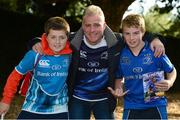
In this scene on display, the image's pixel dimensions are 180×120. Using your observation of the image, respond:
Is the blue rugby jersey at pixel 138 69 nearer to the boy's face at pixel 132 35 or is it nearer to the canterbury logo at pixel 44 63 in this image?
the boy's face at pixel 132 35

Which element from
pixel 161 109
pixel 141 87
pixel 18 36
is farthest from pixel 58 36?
pixel 18 36

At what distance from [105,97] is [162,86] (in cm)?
64

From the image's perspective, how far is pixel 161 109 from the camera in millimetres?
4719

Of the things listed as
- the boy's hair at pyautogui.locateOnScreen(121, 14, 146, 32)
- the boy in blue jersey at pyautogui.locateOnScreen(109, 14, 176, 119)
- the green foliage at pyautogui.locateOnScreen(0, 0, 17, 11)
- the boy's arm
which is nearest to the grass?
the green foliage at pyautogui.locateOnScreen(0, 0, 17, 11)

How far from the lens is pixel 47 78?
4633 mm

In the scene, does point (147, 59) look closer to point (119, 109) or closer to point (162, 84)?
point (162, 84)

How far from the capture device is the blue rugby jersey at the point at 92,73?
15.5 ft

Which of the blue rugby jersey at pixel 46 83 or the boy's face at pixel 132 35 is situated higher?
the boy's face at pixel 132 35

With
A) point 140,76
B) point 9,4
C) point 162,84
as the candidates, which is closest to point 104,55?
point 140,76

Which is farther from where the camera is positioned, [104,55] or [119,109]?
[119,109]

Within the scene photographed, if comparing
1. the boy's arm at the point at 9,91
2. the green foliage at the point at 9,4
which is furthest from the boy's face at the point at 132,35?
the green foliage at the point at 9,4

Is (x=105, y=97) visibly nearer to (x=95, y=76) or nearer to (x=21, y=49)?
(x=95, y=76)

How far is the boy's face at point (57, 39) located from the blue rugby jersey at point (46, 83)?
112 mm

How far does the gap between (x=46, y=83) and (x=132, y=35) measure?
104 centimetres
